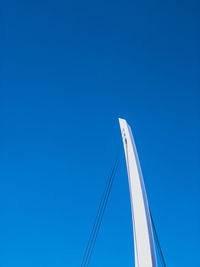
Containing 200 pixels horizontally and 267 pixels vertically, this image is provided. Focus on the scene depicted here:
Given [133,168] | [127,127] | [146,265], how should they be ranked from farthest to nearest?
[127,127], [133,168], [146,265]

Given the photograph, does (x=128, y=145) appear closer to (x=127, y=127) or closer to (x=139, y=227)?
(x=127, y=127)

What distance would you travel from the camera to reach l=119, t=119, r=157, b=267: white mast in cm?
1205

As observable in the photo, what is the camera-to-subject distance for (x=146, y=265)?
465 inches

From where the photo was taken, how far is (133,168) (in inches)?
573

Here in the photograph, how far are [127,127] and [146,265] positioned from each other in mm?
6673

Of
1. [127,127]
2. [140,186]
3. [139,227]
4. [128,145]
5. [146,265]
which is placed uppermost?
[127,127]

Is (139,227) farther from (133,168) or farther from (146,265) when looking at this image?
(133,168)

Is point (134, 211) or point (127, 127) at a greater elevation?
point (127, 127)

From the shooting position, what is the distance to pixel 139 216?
13188 millimetres

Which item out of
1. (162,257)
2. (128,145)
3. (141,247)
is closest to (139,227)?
(141,247)

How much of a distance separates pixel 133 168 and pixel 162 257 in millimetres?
5393

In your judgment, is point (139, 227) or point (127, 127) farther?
point (127, 127)

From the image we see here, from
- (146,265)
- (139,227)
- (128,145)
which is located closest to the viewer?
(146,265)

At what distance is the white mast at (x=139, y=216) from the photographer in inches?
475
